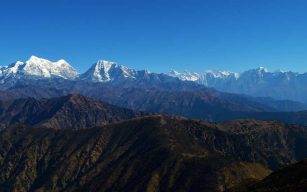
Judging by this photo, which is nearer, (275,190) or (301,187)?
(301,187)
